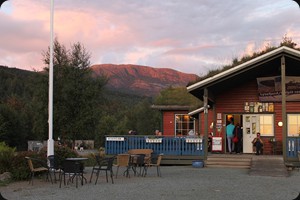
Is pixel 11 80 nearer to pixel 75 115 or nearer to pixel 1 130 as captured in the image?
pixel 1 130

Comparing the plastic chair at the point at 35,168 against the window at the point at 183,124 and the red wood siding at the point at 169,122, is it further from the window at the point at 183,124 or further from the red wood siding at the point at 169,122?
the window at the point at 183,124

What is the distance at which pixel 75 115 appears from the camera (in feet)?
84.2

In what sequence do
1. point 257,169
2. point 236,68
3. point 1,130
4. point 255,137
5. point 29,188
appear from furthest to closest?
point 1,130 → point 255,137 → point 236,68 → point 257,169 → point 29,188

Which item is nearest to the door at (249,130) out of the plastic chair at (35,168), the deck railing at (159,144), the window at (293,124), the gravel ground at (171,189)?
the window at (293,124)

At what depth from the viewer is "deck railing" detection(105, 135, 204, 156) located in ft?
62.7

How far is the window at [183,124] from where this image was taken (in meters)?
28.3

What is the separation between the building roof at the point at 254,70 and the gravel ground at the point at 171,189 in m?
5.45

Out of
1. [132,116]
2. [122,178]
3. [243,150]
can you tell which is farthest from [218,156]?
[132,116]

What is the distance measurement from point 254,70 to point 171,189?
1008 cm

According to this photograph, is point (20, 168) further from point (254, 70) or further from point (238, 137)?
point (238, 137)

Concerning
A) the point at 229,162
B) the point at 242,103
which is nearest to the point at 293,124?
the point at 242,103

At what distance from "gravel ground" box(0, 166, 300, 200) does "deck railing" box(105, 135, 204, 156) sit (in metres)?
4.64

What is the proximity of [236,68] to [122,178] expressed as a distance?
7.31m

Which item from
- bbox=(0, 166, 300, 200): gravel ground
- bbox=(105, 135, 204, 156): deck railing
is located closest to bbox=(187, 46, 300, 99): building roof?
bbox=(105, 135, 204, 156): deck railing
